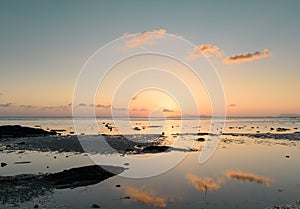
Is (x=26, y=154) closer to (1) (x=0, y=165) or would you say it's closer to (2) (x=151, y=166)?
(1) (x=0, y=165)

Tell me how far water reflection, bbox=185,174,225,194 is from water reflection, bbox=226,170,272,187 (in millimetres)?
1934

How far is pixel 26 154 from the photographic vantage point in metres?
40.6

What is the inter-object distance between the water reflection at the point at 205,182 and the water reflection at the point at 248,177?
193cm

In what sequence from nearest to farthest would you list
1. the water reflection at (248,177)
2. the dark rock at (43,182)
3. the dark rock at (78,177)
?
1. the dark rock at (43,182)
2. the dark rock at (78,177)
3. the water reflection at (248,177)

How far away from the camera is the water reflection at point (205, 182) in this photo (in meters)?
23.2

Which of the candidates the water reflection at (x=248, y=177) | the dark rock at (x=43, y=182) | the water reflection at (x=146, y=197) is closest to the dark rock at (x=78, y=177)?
the dark rock at (x=43, y=182)

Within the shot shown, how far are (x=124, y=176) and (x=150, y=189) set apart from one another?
517 cm

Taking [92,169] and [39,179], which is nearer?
[39,179]

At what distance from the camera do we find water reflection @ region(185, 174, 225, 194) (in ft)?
76.1

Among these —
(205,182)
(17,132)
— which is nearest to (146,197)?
(205,182)

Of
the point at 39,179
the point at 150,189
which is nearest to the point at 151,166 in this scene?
the point at 150,189

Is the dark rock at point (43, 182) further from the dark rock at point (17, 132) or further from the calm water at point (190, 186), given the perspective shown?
the dark rock at point (17, 132)

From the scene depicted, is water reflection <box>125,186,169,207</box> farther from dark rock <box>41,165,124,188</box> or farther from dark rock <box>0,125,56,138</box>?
dark rock <box>0,125,56,138</box>

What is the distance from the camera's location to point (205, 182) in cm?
2528
